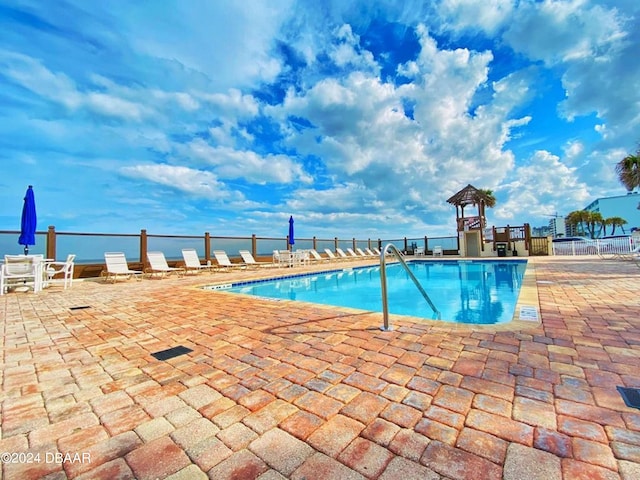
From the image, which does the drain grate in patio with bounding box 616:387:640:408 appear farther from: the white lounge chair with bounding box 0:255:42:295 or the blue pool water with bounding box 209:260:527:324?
the white lounge chair with bounding box 0:255:42:295

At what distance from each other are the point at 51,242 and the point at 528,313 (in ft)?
38.0

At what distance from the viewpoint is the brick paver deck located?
1.05 m

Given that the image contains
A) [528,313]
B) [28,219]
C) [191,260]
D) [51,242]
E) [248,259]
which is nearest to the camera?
[528,313]

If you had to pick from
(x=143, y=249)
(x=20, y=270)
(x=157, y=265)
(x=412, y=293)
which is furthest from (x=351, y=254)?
(x=20, y=270)

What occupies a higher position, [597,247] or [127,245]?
[127,245]

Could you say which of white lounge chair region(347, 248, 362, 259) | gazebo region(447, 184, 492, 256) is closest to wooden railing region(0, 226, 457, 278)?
white lounge chair region(347, 248, 362, 259)

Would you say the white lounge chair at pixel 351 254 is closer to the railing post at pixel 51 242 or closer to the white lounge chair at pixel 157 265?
the white lounge chair at pixel 157 265

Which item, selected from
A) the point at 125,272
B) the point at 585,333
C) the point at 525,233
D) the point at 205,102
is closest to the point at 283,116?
the point at 205,102

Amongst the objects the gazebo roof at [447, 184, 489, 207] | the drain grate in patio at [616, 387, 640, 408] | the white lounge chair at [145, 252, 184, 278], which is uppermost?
the gazebo roof at [447, 184, 489, 207]

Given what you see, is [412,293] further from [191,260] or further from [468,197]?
[468,197]

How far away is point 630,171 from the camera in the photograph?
42.7 feet

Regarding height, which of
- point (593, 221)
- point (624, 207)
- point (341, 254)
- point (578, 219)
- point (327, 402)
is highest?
point (624, 207)

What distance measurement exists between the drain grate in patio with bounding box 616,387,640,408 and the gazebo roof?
17.4 metres

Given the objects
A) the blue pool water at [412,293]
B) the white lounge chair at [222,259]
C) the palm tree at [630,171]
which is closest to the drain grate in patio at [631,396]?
the blue pool water at [412,293]
